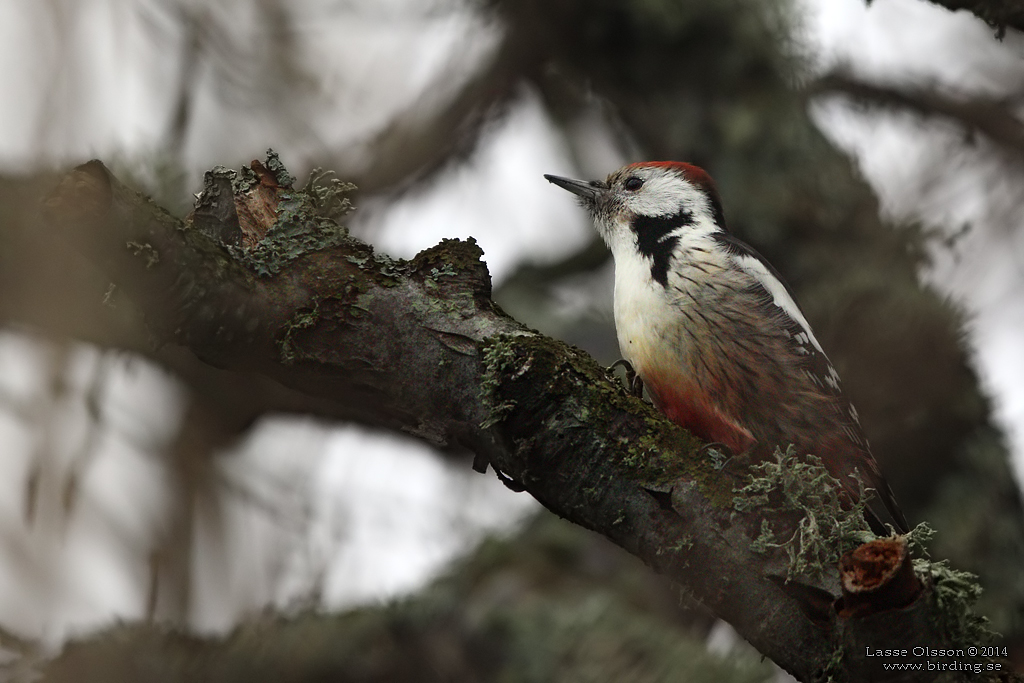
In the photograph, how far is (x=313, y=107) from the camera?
4660mm

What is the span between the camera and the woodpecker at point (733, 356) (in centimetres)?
294

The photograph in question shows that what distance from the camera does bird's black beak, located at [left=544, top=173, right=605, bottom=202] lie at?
4059 mm

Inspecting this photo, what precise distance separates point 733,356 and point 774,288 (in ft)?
1.16

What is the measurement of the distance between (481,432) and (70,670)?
1209 mm

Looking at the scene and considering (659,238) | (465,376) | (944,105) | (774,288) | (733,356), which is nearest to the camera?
(465,376)

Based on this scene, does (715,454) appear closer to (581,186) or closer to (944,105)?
(581,186)

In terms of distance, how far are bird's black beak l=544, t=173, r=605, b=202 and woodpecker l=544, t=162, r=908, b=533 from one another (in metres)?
0.69

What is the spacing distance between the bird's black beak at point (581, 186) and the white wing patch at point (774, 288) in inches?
37.4

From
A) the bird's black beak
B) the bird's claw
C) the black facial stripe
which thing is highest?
the bird's black beak

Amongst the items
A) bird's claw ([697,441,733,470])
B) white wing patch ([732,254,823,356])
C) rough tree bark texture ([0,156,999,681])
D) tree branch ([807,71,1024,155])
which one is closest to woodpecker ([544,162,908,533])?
white wing patch ([732,254,823,356])

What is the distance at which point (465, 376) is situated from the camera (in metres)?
2.00

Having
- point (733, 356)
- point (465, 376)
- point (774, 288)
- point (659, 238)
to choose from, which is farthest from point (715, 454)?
point (659, 238)

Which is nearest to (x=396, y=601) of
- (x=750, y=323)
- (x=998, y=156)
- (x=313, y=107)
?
(x=750, y=323)

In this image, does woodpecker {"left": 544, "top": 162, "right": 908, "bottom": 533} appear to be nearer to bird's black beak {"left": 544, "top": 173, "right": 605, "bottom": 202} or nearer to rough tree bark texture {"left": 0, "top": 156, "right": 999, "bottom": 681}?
bird's black beak {"left": 544, "top": 173, "right": 605, "bottom": 202}
